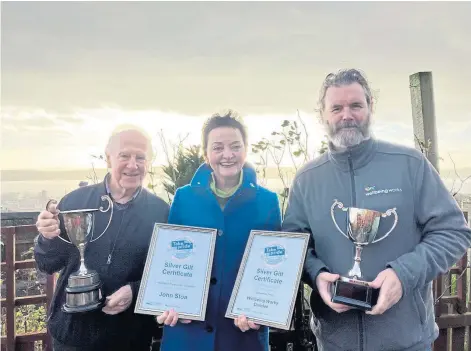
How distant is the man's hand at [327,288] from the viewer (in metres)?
1.85

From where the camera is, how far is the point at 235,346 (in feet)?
7.00

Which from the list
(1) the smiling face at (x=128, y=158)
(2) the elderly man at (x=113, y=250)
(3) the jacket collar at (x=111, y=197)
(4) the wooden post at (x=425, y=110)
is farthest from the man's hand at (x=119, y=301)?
(4) the wooden post at (x=425, y=110)

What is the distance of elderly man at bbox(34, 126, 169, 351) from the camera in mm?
2135

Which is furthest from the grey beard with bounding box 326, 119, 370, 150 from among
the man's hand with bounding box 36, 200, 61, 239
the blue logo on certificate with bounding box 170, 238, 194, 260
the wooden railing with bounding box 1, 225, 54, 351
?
the wooden railing with bounding box 1, 225, 54, 351

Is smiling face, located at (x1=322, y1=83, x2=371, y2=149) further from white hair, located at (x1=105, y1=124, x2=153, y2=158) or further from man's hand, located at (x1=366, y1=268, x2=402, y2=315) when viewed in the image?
white hair, located at (x1=105, y1=124, x2=153, y2=158)

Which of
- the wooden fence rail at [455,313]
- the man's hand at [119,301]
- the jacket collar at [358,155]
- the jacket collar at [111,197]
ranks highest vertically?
the jacket collar at [358,155]

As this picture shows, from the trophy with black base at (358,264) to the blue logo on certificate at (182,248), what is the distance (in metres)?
0.71

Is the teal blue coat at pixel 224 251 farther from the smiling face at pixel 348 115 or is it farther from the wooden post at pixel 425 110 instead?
the wooden post at pixel 425 110

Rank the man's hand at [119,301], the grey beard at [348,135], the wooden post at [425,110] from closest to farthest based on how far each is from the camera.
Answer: the grey beard at [348,135]
the man's hand at [119,301]
the wooden post at [425,110]

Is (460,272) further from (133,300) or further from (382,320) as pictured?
(133,300)

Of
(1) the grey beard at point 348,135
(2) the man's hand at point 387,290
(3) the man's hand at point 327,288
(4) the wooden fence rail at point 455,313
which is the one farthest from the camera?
(4) the wooden fence rail at point 455,313

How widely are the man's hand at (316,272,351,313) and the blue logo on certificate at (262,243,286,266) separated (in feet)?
0.65

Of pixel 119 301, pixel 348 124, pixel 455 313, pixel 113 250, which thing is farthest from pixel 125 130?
pixel 455 313

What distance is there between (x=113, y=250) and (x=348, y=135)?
131 cm
